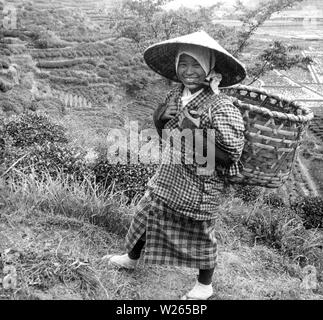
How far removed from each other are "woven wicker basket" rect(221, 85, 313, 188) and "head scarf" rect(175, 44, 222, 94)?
0.15 m

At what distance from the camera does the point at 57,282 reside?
228 cm

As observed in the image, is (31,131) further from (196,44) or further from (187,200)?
(196,44)

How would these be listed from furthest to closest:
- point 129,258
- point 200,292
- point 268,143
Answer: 1. point 129,258
2. point 200,292
3. point 268,143

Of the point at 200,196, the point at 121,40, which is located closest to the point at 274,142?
the point at 200,196

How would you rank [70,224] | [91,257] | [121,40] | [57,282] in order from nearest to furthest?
[57,282] < [91,257] < [70,224] < [121,40]

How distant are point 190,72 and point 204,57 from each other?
0.10 m

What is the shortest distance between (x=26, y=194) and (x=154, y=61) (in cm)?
145

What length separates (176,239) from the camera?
233 centimetres

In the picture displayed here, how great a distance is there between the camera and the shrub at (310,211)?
7.06 metres

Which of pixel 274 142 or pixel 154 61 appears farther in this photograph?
pixel 154 61

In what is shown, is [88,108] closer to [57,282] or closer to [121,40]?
[121,40]

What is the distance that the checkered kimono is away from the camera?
2.07 metres

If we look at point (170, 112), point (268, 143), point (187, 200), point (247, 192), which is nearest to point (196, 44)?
point (170, 112)

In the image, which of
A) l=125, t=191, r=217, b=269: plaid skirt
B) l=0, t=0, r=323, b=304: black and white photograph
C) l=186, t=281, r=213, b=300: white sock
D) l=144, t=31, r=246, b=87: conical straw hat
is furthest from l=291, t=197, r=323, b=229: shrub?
l=144, t=31, r=246, b=87: conical straw hat
